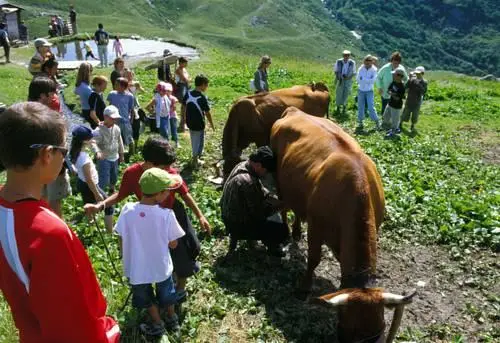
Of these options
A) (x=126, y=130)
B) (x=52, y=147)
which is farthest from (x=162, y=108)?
(x=52, y=147)

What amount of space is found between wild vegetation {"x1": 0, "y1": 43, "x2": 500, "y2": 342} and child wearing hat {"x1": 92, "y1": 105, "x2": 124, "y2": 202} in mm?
894

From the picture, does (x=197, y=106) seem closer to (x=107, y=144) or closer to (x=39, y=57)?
(x=107, y=144)

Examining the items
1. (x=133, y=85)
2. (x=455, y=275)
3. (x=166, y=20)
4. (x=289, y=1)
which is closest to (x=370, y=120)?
(x=133, y=85)

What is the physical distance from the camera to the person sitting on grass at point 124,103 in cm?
1109

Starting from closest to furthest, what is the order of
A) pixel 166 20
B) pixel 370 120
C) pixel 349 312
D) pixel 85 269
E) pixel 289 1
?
pixel 85 269 < pixel 349 312 < pixel 370 120 < pixel 166 20 < pixel 289 1

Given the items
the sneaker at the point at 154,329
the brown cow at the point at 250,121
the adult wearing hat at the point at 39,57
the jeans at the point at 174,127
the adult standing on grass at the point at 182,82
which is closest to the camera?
the sneaker at the point at 154,329

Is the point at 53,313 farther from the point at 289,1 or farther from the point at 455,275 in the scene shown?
the point at 289,1

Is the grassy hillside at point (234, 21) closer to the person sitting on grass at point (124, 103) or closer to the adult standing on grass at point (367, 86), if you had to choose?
the adult standing on grass at point (367, 86)

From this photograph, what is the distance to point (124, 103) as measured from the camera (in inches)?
443

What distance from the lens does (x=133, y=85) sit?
13.4 m

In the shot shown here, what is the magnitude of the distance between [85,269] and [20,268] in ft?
1.21

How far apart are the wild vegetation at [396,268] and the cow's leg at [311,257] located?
197 millimetres

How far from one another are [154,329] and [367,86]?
13190 millimetres

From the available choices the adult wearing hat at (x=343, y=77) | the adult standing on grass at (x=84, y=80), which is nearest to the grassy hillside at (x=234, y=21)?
the adult wearing hat at (x=343, y=77)
